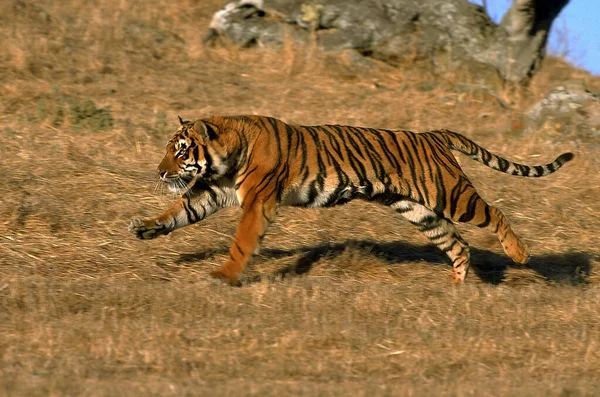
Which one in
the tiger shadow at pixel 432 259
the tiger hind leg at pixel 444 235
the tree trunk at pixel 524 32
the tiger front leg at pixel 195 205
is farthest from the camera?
the tree trunk at pixel 524 32

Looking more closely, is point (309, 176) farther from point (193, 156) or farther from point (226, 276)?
point (226, 276)

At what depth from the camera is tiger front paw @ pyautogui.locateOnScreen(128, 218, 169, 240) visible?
301 inches

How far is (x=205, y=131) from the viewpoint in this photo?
748 centimetres

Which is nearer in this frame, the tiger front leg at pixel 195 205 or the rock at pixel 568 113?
the tiger front leg at pixel 195 205

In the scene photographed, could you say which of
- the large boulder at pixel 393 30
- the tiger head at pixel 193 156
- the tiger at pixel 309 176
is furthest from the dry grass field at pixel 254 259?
the tiger head at pixel 193 156

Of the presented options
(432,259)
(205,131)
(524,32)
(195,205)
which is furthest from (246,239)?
(524,32)

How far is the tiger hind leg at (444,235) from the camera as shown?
27.5 feet

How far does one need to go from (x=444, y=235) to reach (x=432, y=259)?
778mm

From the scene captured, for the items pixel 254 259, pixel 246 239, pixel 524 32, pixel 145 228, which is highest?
pixel 524 32

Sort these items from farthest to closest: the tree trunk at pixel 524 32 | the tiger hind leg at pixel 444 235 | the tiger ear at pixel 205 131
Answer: the tree trunk at pixel 524 32
the tiger hind leg at pixel 444 235
the tiger ear at pixel 205 131

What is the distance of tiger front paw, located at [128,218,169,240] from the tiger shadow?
2.75 feet

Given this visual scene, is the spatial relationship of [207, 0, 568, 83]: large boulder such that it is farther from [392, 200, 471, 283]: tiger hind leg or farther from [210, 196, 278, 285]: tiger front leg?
[210, 196, 278, 285]: tiger front leg

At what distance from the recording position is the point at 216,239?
9.16 meters

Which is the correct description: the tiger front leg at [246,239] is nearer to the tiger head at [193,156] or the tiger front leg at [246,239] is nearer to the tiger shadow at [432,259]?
the tiger head at [193,156]
